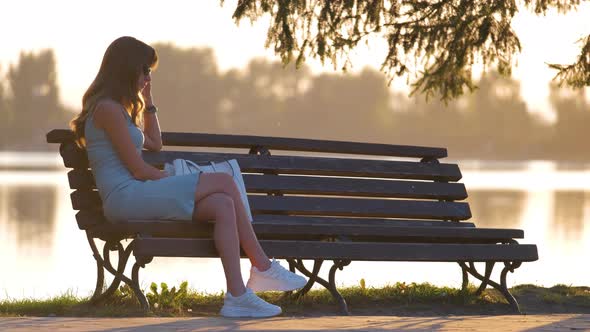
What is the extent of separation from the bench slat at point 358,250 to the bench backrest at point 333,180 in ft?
2.35

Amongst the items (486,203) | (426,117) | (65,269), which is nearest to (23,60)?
(426,117)

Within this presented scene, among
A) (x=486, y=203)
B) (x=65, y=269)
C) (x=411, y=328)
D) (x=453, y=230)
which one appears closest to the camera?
(x=411, y=328)

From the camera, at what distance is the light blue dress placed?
238 inches

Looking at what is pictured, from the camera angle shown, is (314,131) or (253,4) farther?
(314,131)

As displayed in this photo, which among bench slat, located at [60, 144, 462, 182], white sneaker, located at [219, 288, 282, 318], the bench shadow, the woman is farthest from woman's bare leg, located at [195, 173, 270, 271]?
the bench shadow

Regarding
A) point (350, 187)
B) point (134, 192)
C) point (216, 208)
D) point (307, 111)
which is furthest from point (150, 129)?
point (307, 111)

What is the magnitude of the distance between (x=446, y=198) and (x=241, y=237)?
249 centimetres

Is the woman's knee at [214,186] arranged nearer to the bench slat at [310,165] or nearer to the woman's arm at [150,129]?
the woman's arm at [150,129]

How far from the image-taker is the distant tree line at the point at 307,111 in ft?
351

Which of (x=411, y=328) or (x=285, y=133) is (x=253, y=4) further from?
(x=285, y=133)

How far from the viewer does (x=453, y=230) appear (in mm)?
7008

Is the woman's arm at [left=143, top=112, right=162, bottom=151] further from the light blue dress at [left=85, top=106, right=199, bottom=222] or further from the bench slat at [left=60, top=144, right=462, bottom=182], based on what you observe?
the light blue dress at [left=85, top=106, right=199, bottom=222]

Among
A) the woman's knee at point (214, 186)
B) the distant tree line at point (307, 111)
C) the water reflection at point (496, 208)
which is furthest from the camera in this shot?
the distant tree line at point (307, 111)

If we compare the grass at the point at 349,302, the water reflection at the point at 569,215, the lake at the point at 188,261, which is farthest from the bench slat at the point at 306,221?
the water reflection at the point at 569,215
